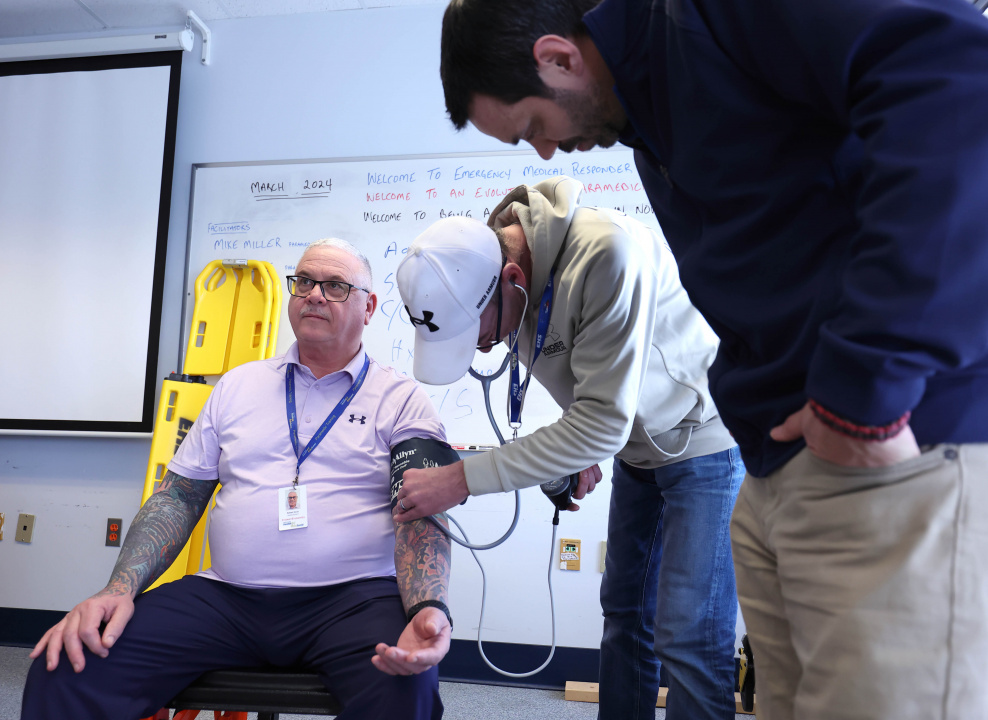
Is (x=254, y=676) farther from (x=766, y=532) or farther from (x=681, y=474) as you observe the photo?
(x=766, y=532)

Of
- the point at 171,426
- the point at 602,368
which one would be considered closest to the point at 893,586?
the point at 602,368

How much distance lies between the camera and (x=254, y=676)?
1300mm

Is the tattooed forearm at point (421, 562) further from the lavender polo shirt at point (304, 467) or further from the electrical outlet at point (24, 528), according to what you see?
the electrical outlet at point (24, 528)

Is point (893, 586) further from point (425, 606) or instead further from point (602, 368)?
point (425, 606)

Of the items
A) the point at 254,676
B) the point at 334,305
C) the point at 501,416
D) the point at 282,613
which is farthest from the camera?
the point at 501,416

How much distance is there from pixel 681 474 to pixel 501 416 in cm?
161

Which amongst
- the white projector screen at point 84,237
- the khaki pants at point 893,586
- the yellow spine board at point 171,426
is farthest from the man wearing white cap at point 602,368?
the white projector screen at point 84,237

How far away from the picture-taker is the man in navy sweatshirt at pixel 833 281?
53 centimetres

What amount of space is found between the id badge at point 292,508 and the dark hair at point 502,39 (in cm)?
104

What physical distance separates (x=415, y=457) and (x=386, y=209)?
187 cm

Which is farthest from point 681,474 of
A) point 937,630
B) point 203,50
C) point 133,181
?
point 203,50

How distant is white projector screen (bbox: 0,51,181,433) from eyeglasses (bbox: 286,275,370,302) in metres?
1.59

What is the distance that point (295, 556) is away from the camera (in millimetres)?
1506

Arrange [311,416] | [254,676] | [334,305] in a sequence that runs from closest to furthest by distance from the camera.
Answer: [254,676] < [311,416] < [334,305]
